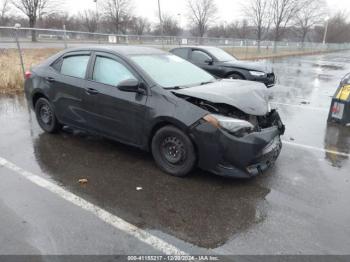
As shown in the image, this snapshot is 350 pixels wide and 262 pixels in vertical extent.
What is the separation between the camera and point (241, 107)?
410 cm

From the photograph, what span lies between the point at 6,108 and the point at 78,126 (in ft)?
11.9

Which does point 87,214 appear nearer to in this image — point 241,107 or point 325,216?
point 241,107

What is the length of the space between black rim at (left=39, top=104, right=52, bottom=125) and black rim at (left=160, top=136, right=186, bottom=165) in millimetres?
2607

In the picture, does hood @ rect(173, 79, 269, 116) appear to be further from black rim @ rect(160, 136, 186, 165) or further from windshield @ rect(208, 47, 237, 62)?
windshield @ rect(208, 47, 237, 62)

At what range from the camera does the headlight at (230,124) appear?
12.6ft

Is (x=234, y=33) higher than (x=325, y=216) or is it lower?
higher

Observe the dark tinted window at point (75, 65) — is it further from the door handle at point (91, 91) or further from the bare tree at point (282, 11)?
the bare tree at point (282, 11)

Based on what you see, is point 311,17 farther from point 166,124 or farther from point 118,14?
point 166,124

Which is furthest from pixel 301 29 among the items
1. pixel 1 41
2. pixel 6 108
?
pixel 6 108

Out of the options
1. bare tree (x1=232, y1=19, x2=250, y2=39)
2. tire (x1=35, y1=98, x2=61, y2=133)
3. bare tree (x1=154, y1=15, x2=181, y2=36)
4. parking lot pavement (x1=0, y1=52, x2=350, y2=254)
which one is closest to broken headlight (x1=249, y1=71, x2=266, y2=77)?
parking lot pavement (x1=0, y1=52, x2=350, y2=254)

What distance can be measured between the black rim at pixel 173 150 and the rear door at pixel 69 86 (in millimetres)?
1587

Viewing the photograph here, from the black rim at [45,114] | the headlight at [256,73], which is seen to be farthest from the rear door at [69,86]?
the headlight at [256,73]

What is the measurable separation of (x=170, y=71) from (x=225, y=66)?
18.9 feet

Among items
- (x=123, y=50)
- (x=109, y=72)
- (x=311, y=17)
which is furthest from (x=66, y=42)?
(x=311, y=17)
